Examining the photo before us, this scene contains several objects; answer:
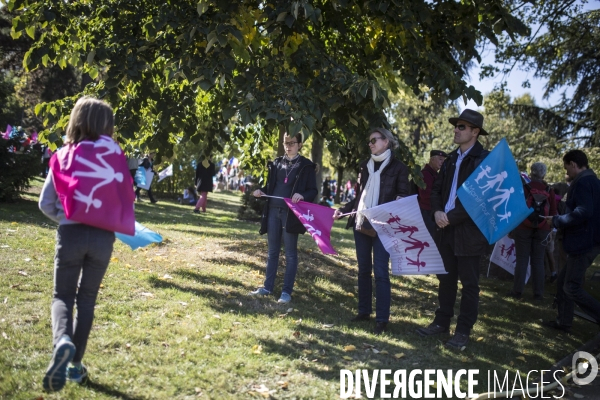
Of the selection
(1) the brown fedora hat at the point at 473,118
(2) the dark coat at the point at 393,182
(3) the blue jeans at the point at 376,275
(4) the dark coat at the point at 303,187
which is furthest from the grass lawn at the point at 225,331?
(1) the brown fedora hat at the point at 473,118

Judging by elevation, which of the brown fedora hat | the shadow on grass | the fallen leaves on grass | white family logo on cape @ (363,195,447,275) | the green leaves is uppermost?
the green leaves

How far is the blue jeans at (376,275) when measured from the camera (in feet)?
20.6

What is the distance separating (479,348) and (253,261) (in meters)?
4.33

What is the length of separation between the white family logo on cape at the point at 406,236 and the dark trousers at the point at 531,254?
341 cm

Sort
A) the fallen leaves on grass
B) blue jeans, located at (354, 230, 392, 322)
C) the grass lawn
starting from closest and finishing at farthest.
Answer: the fallen leaves on grass → the grass lawn → blue jeans, located at (354, 230, 392, 322)

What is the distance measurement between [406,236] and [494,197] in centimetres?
102

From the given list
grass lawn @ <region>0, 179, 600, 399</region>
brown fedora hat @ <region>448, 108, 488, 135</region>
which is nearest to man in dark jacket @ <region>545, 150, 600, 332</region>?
grass lawn @ <region>0, 179, 600, 399</region>

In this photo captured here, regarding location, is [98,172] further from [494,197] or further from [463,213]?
[494,197]

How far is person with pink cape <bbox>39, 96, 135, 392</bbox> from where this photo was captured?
3.76 metres

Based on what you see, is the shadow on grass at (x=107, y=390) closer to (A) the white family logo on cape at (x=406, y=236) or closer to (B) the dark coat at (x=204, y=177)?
(A) the white family logo on cape at (x=406, y=236)

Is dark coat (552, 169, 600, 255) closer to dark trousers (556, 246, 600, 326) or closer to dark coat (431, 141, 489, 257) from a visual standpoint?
dark trousers (556, 246, 600, 326)

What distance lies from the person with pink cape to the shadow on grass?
0.39 ft

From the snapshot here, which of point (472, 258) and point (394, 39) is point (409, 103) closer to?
point (394, 39)

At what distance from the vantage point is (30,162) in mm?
13641
